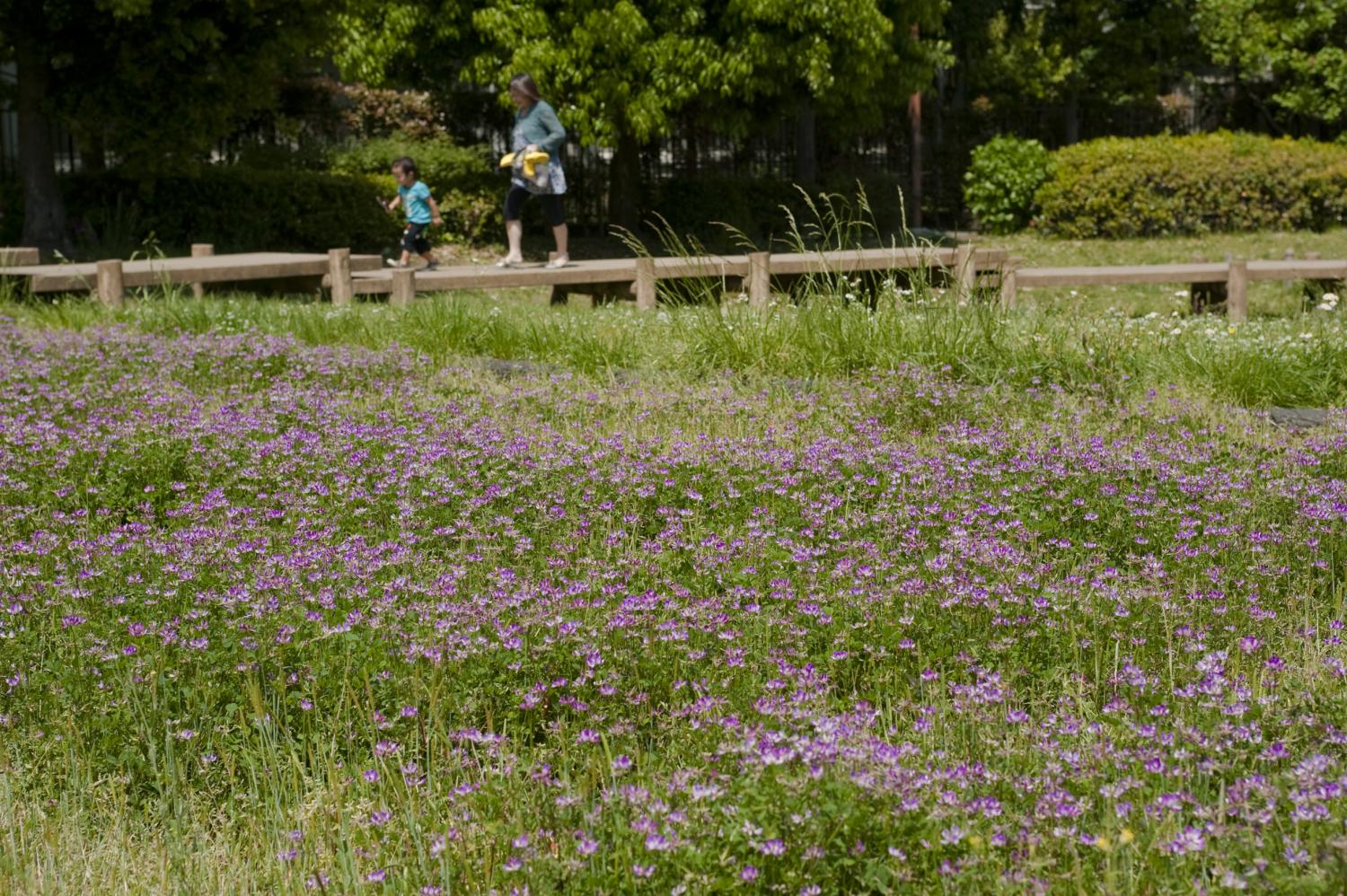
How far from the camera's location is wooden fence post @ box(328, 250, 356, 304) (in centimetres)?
1124

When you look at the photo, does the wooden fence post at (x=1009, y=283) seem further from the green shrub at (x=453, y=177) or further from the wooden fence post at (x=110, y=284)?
the green shrub at (x=453, y=177)

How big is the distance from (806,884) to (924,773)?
1.06 ft

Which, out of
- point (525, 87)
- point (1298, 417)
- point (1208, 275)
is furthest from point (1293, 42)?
point (1298, 417)

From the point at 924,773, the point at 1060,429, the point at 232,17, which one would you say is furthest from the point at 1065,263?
the point at 924,773

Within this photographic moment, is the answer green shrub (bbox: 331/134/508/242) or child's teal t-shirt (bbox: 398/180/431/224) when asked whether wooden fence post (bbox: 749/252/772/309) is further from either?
green shrub (bbox: 331/134/508/242)

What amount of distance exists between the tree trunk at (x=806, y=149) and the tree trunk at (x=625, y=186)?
3.50m

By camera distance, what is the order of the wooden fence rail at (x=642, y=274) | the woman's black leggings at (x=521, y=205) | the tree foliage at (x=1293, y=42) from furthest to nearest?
1. the tree foliage at (x=1293, y=42)
2. the woman's black leggings at (x=521, y=205)
3. the wooden fence rail at (x=642, y=274)

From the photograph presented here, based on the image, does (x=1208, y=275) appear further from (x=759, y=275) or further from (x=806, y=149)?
(x=806, y=149)

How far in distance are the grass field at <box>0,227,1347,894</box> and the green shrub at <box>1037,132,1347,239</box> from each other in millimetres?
15591

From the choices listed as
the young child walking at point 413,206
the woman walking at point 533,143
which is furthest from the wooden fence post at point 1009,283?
the young child walking at point 413,206

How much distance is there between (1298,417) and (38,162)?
13.7 metres

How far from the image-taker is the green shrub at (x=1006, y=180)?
75.2ft

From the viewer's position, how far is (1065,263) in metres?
18.5

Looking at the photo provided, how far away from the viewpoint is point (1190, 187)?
2184 cm
